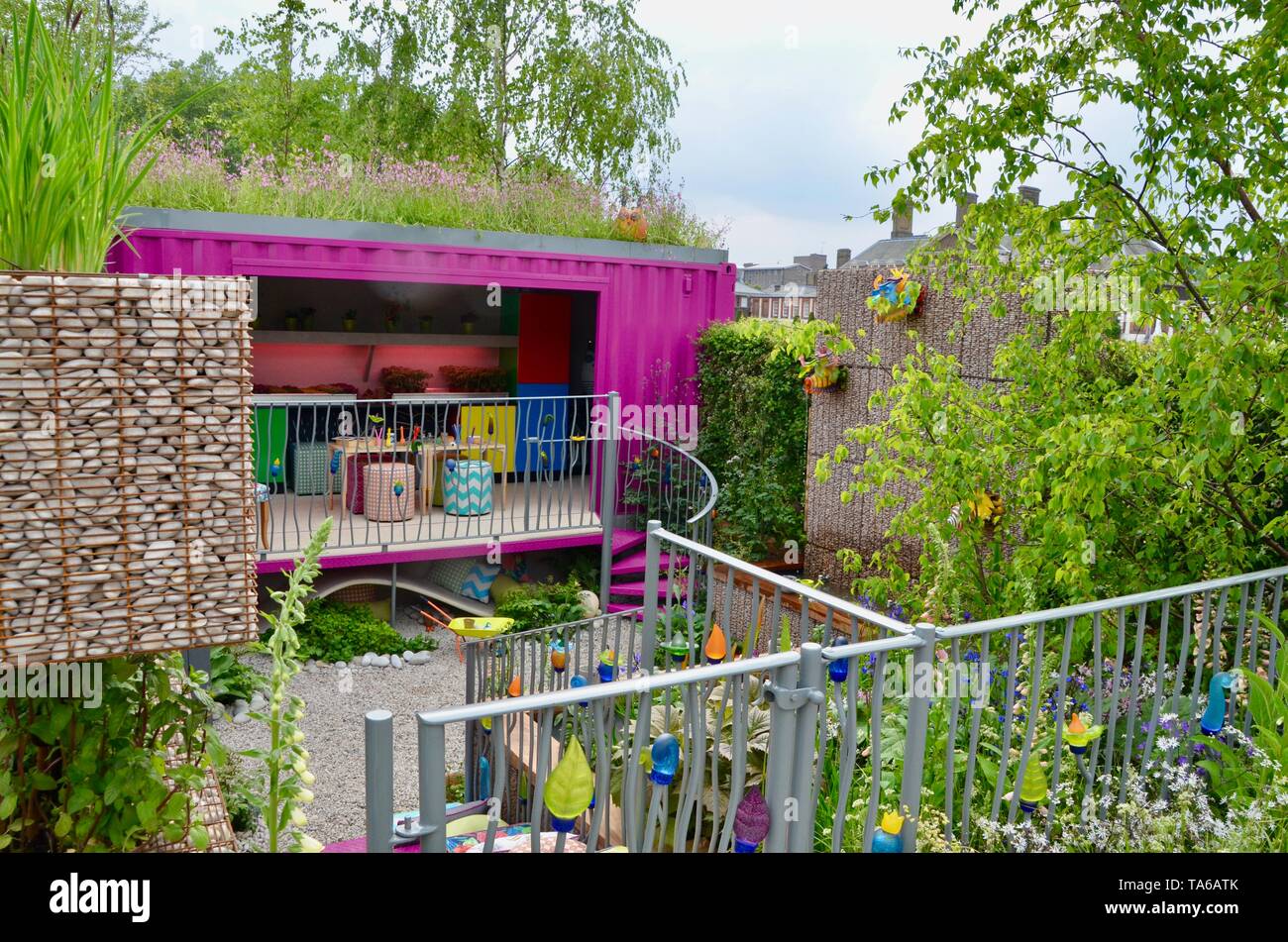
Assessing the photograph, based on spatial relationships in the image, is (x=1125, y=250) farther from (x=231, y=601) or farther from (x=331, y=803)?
(x=331, y=803)

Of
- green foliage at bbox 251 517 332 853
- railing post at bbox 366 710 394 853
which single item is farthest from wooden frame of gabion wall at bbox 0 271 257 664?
railing post at bbox 366 710 394 853

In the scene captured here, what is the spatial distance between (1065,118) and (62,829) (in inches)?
167

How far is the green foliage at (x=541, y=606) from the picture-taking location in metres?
8.77

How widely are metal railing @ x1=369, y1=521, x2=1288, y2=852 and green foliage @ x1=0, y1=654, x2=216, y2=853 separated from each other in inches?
33.3

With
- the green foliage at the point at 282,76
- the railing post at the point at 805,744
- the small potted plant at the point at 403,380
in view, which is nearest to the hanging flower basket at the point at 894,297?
the railing post at the point at 805,744

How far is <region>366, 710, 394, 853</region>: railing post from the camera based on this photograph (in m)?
1.91

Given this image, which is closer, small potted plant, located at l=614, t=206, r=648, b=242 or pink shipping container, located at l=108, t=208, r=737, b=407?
pink shipping container, located at l=108, t=208, r=737, b=407

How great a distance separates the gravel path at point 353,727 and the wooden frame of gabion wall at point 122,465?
3.08 metres

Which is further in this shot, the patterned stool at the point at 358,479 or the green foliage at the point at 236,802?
the patterned stool at the point at 358,479

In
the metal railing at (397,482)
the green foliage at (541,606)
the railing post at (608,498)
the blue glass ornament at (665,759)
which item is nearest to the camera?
the blue glass ornament at (665,759)

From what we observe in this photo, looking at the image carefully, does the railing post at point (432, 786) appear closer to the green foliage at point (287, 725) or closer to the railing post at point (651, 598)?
the green foliage at point (287, 725)

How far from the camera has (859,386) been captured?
27.7 ft

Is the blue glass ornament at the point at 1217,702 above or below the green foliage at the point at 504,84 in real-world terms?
A: below

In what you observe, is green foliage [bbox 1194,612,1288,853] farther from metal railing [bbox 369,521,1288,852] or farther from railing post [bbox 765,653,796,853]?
railing post [bbox 765,653,796,853]
